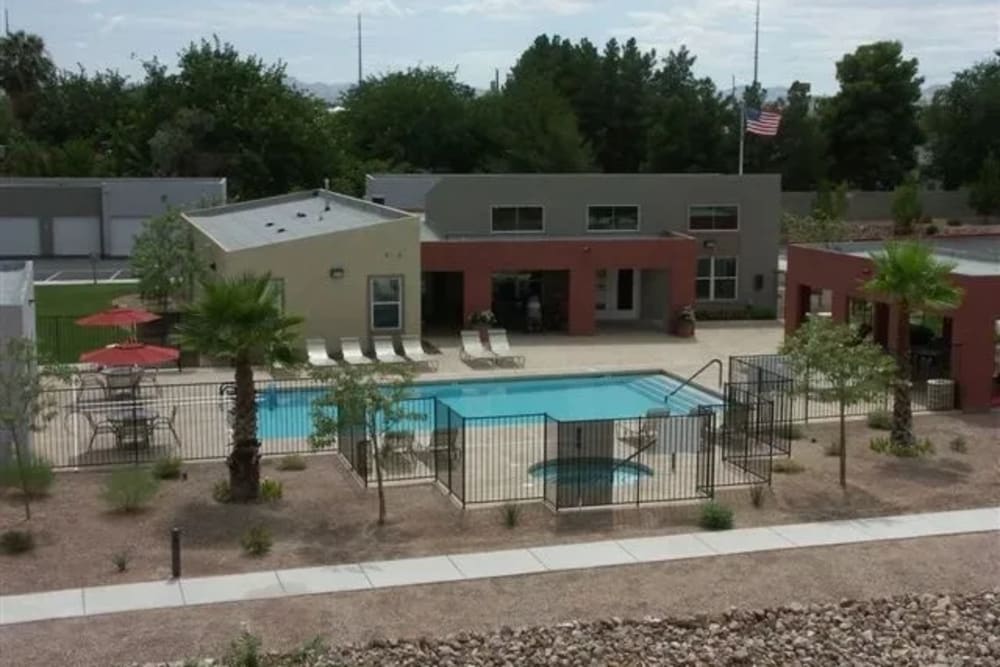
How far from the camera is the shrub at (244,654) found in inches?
509

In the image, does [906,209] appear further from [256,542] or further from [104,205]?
[256,542]

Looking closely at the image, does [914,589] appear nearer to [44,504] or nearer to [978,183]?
[44,504]

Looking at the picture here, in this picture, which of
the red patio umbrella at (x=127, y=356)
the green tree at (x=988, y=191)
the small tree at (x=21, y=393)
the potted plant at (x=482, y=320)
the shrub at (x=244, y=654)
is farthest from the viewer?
the green tree at (x=988, y=191)

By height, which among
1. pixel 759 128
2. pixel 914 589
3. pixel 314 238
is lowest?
pixel 914 589

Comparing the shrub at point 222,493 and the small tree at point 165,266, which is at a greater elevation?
the small tree at point 165,266

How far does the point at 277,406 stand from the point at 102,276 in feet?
88.9

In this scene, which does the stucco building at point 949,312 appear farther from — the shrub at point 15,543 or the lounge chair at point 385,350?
the shrub at point 15,543

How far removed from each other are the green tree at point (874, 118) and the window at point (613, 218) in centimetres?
4477

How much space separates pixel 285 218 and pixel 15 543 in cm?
2325

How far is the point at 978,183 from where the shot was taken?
76.4 meters

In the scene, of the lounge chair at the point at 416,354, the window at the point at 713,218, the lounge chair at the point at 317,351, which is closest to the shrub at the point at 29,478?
the lounge chair at the point at 317,351

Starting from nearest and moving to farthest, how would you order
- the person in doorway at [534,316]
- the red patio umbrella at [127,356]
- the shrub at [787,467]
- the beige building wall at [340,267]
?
the shrub at [787,467], the red patio umbrella at [127,356], the beige building wall at [340,267], the person in doorway at [534,316]

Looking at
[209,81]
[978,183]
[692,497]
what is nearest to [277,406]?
[692,497]

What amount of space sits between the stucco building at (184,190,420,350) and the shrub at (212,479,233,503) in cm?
1339
